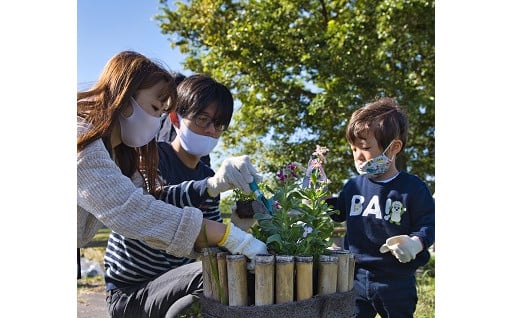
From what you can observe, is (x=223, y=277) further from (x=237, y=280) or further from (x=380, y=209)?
(x=380, y=209)

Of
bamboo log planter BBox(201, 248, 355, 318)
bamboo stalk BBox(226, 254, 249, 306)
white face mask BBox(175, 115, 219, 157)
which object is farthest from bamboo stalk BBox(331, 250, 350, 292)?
white face mask BBox(175, 115, 219, 157)

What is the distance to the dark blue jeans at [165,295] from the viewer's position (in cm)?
145

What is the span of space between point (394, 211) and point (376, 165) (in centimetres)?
19

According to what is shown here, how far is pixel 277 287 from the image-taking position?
1175 millimetres

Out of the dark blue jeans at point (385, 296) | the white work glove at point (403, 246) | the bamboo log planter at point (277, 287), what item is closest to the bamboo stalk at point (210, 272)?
the bamboo log planter at point (277, 287)

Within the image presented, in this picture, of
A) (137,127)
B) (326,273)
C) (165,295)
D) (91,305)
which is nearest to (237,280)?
(326,273)

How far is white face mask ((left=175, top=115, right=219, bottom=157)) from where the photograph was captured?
2.00 metres

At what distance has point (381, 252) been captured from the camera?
187 centimetres

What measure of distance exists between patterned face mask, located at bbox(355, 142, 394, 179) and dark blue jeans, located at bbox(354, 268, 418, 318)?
1.23 feet

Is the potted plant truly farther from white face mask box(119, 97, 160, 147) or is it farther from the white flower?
white face mask box(119, 97, 160, 147)

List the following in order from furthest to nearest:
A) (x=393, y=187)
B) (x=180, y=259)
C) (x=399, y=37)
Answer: (x=399, y=37) < (x=393, y=187) < (x=180, y=259)
